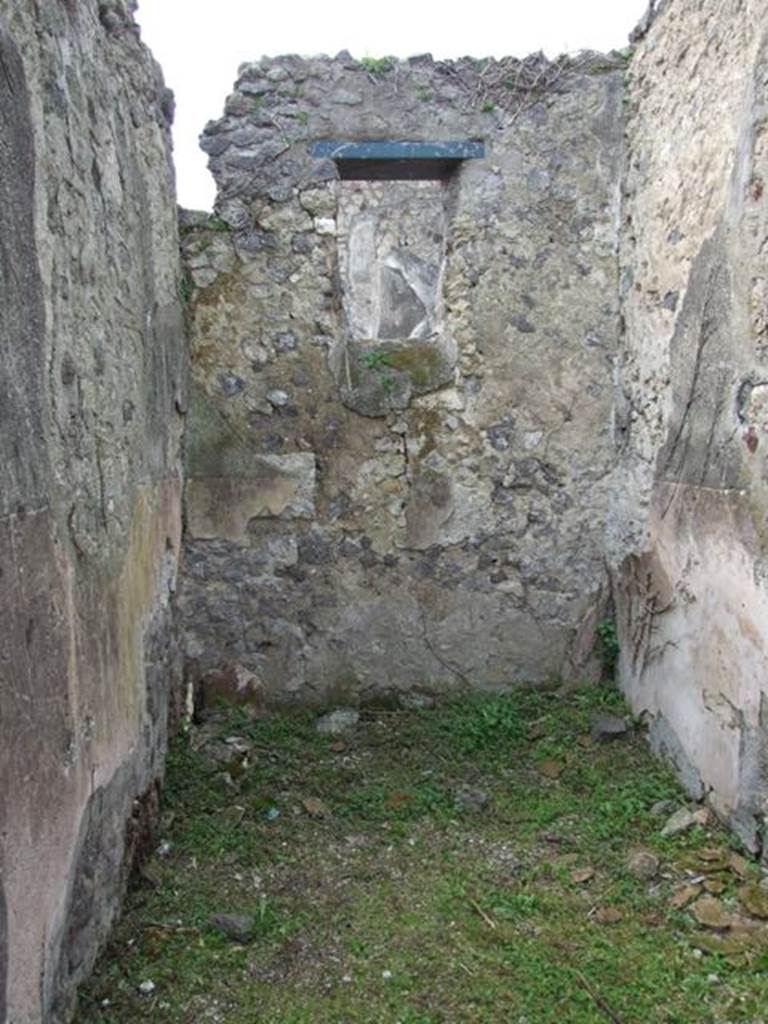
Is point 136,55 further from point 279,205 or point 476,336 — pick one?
point 476,336

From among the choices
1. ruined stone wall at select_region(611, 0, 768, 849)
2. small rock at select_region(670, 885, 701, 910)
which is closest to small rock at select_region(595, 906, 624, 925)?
small rock at select_region(670, 885, 701, 910)

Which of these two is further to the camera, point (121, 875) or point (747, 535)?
point (747, 535)

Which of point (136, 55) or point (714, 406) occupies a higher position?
point (136, 55)

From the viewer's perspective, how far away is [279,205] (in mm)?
4242

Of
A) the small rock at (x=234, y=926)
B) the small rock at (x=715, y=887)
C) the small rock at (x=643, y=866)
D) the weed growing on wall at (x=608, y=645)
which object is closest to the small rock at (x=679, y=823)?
the small rock at (x=643, y=866)

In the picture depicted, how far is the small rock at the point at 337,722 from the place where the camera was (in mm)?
4270

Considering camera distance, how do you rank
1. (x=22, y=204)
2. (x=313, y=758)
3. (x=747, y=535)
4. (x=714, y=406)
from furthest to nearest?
1. (x=313, y=758)
2. (x=714, y=406)
3. (x=747, y=535)
4. (x=22, y=204)

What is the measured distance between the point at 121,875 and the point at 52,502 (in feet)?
4.35

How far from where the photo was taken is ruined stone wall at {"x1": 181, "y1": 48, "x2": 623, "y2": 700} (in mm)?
4254

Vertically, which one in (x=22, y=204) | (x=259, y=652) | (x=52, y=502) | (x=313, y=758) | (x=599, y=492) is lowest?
(x=313, y=758)

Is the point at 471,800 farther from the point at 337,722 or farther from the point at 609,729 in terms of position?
the point at 337,722

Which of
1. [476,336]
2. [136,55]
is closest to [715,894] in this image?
[476,336]

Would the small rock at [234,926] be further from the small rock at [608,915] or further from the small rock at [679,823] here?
the small rock at [679,823]

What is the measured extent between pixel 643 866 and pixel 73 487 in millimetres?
2179
